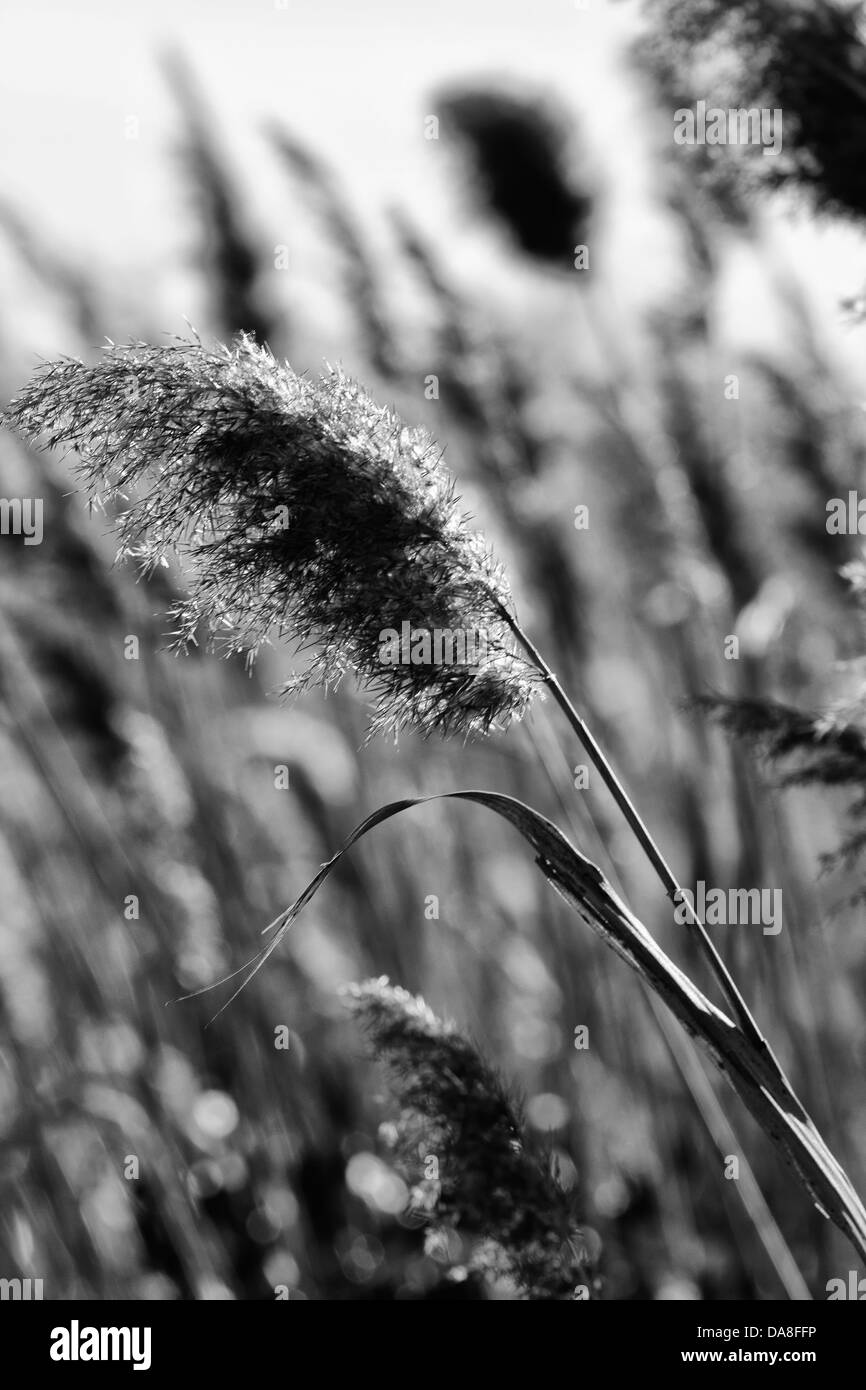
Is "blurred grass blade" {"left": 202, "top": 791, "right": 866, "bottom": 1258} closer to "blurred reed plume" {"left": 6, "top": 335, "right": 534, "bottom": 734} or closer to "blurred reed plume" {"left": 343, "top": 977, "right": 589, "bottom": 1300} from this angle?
"blurred reed plume" {"left": 6, "top": 335, "right": 534, "bottom": 734}

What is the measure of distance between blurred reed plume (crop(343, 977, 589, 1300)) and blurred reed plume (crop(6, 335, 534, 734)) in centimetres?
46

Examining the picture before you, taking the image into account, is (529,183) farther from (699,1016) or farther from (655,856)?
(699,1016)

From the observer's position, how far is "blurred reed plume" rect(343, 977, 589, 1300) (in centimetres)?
162

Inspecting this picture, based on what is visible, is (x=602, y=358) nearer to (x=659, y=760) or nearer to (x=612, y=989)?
(x=659, y=760)

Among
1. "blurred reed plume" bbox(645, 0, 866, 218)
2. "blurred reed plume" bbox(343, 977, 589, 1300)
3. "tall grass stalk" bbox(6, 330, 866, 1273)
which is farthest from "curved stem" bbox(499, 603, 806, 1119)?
"blurred reed plume" bbox(645, 0, 866, 218)

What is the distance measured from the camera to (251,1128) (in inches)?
135

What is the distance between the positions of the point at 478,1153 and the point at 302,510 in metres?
0.88

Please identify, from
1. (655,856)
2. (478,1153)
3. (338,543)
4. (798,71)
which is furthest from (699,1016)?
(798,71)

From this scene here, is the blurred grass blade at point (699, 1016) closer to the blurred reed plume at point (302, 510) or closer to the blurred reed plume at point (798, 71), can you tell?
the blurred reed plume at point (302, 510)

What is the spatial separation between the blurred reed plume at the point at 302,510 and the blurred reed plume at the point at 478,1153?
462 millimetres

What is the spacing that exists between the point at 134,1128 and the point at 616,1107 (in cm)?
154
